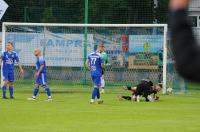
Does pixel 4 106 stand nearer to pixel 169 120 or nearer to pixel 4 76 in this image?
pixel 4 76

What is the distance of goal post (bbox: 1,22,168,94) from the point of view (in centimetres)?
2797

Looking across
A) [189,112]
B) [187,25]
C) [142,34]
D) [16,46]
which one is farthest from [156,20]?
[187,25]

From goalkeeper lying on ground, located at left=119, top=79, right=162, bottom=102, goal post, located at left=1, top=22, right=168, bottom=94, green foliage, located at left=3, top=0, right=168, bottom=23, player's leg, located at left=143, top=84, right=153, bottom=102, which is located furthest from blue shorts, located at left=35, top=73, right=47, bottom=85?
green foliage, located at left=3, top=0, right=168, bottom=23

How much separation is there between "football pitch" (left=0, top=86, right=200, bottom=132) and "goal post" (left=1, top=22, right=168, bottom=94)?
4963 millimetres

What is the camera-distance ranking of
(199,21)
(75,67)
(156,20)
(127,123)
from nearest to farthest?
(127,123)
(75,67)
(156,20)
(199,21)

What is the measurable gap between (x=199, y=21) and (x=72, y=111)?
964 inches

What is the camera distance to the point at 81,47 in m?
28.6

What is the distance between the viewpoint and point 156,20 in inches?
1332

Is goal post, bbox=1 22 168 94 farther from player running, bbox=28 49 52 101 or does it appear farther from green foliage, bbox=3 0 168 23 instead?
player running, bbox=28 49 52 101

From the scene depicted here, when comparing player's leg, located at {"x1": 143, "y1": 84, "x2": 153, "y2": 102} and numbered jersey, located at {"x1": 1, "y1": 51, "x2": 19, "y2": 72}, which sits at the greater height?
numbered jersey, located at {"x1": 1, "y1": 51, "x2": 19, "y2": 72}

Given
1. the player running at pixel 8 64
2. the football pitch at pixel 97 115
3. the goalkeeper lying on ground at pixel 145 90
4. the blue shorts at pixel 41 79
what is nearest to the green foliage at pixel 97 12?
the football pitch at pixel 97 115

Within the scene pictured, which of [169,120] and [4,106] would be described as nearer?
[169,120]

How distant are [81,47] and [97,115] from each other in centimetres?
1273

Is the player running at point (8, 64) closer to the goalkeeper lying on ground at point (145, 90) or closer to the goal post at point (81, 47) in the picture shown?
the goalkeeper lying on ground at point (145, 90)
